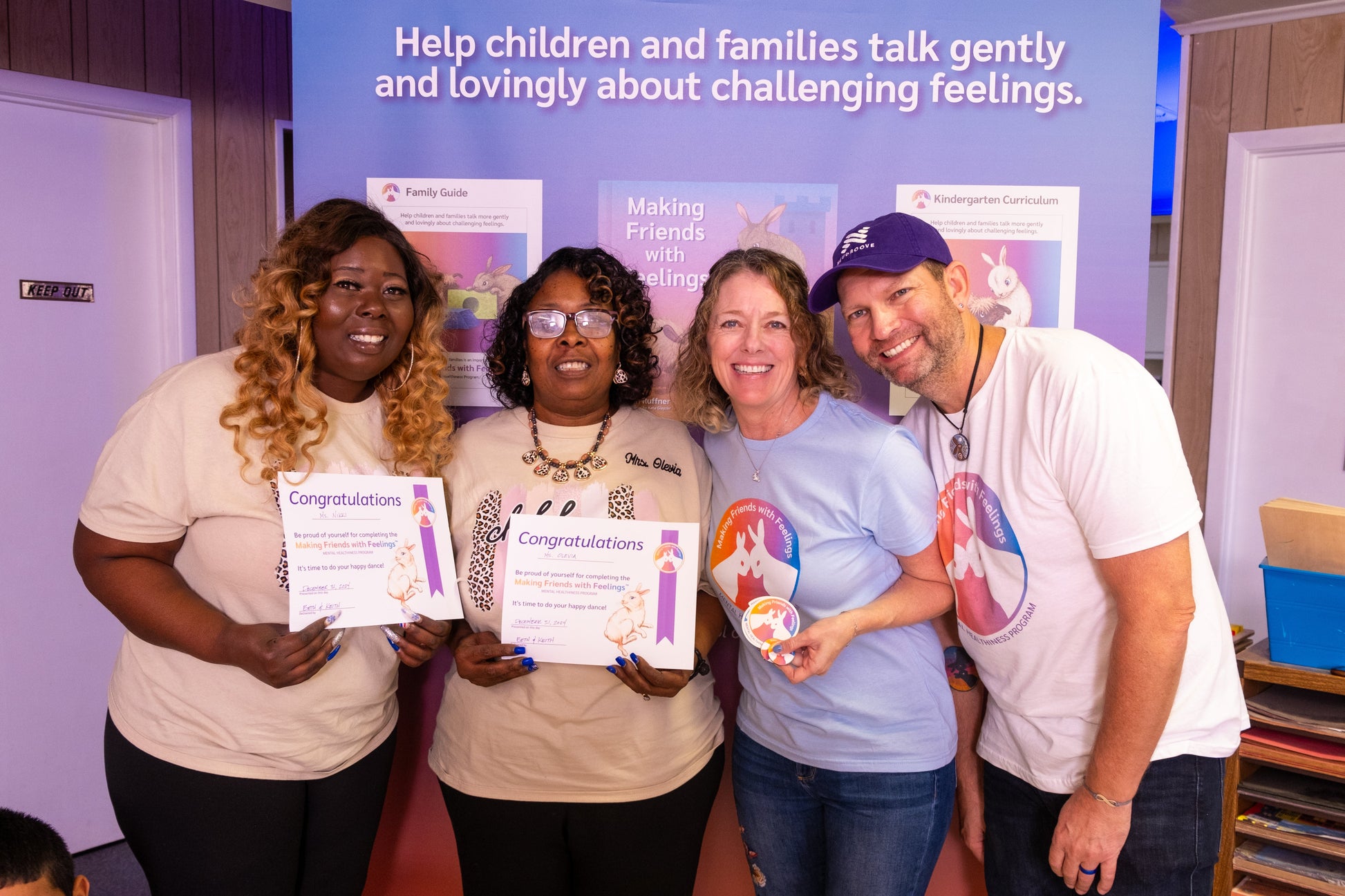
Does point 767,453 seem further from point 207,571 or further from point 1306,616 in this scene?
Result: point 1306,616

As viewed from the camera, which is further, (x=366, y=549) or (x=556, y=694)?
(x=556, y=694)

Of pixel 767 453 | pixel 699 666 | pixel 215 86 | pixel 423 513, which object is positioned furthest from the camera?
pixel 215 86

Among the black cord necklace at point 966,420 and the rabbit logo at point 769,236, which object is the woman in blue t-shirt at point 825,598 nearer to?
the black cord necklace at point 966,420

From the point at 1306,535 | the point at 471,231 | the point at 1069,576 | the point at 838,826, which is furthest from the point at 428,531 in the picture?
the point at 1306,535

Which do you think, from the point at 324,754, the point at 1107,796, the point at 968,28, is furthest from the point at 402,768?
the point at 968,28

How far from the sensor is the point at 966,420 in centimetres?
197

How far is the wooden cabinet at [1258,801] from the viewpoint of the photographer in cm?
269

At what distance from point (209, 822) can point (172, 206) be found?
10.2ft

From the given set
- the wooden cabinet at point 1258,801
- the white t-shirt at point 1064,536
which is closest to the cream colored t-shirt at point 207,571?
the white t-shirt at point 1064,536

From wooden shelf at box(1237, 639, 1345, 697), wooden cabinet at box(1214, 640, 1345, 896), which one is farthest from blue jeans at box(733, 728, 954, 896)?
wooden shelf at box(1237, 639, 1345, 697)

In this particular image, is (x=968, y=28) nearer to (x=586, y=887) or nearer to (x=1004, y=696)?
(x=1004, y=696)

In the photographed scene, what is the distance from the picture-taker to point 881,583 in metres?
2.05

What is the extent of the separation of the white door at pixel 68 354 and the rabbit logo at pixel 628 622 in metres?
3.03

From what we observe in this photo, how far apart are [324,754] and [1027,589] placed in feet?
5.42
